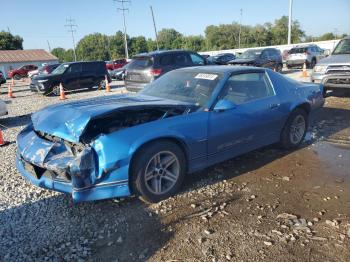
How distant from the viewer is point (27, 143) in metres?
4.04

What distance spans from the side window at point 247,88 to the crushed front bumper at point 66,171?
78.6 inches

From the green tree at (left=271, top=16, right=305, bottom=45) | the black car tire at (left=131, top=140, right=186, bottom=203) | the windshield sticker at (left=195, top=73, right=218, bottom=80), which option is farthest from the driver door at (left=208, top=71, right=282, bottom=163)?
the green tree at (left=271, top=16, right=305, bottom=45)

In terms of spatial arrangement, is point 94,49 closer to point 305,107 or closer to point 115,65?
point 115,65

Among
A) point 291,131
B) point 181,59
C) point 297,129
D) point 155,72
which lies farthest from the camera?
point 181,59

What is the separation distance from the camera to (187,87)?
479 centimetres

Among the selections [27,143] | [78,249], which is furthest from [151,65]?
[78,249]

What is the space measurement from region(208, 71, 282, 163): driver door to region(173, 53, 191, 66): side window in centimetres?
756

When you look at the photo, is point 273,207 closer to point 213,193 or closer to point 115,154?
point 213,193

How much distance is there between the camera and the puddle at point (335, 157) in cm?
474

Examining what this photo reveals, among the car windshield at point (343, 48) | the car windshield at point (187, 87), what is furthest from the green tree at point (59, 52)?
the car windshield at point (187, 87)

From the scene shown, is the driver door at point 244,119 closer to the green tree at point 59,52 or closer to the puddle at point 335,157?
the puddle at point 335,157

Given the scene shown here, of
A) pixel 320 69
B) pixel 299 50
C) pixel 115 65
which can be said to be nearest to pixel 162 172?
pixel 320 69

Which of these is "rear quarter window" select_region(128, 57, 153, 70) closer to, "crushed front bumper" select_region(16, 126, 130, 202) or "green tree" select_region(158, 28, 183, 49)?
"crushed front bumper" select_region(16, 126, 130, 202)

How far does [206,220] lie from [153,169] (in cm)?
83
